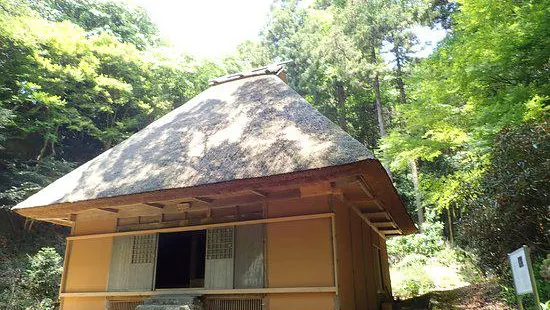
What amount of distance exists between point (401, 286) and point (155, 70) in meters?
15.5

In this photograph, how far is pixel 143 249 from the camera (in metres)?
6.67

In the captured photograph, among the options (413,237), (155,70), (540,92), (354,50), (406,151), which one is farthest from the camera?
(354,50)

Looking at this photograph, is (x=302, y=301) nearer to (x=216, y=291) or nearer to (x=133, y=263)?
(x=216, y=291)

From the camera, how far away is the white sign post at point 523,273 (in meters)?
3.29

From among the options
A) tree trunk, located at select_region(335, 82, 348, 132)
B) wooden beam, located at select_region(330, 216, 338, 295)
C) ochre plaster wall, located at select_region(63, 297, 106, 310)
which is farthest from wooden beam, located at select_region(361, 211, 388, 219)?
tree trunk, located at select_region(335, 82, 348, 132)

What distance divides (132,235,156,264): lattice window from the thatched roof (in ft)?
4.00

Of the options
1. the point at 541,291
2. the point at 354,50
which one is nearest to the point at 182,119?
the point at 541,291

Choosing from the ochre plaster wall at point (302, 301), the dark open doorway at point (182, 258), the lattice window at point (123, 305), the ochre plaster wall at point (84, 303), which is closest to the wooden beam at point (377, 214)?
the ochre plaster wall at point (302, 301)

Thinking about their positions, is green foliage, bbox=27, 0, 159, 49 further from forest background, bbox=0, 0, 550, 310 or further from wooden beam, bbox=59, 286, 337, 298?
wooden beam, bbox=59, 286, 337, 298

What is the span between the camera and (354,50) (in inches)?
838

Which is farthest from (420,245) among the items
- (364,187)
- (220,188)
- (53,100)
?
(53,100)

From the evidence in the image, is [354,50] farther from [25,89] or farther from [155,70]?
[25,89]

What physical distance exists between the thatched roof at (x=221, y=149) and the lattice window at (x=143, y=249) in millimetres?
1220

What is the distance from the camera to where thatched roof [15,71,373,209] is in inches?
201
